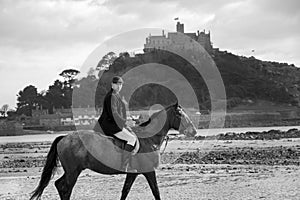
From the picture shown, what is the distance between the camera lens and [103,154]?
12.7m

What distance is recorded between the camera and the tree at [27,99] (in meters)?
166

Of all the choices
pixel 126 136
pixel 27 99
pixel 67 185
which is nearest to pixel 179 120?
pixel 126 136

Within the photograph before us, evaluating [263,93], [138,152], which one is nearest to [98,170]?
[138,152]

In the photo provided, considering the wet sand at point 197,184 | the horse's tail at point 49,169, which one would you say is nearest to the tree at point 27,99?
the wet sand at point 197,184

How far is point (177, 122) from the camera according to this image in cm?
1337

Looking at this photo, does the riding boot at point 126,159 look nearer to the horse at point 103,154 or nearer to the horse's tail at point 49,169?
the horse at point 103,154

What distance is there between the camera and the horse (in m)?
12.5

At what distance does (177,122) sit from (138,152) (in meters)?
1.34

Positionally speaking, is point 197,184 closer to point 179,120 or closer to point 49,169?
point 179,120

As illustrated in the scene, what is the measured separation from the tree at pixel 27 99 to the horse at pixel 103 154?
6137 inches

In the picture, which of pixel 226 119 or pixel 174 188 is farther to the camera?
pixel 226 119

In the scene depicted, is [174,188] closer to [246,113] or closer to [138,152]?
[138,152]

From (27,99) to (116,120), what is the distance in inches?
6303

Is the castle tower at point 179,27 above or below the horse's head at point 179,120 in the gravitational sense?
above
